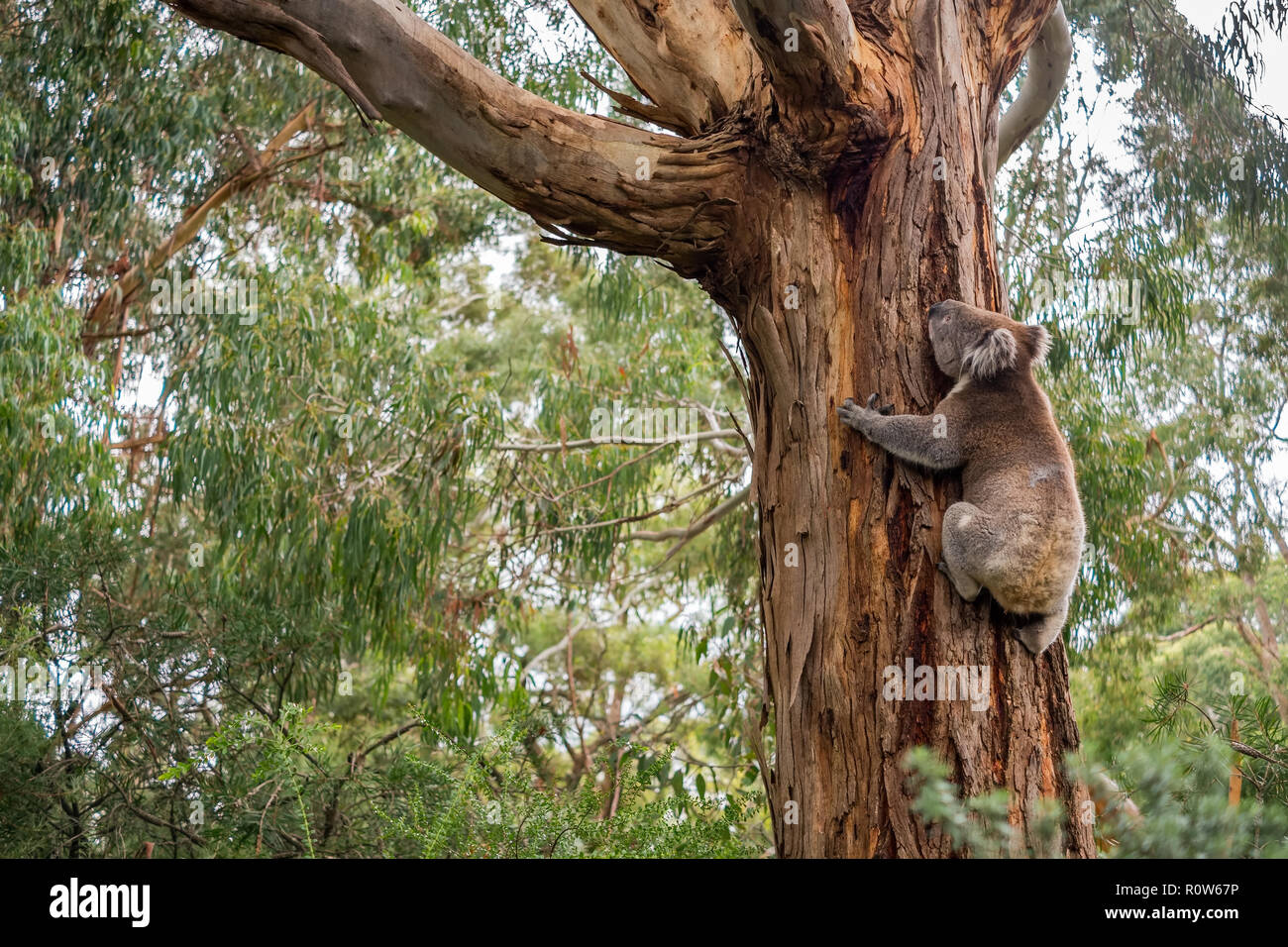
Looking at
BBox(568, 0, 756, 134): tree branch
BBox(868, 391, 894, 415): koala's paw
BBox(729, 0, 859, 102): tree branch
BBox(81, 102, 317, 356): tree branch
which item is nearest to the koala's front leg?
BBox(868, 391, 894, 415): koala's paw

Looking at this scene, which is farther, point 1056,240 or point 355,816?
point 1056,240

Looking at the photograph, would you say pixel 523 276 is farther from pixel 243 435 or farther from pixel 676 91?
pixel 676 91

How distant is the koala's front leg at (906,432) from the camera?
2152mm

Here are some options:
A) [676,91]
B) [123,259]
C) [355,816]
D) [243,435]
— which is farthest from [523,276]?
[676,91]

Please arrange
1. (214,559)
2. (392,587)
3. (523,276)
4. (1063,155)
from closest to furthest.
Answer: (392,587)
(214,559)
(1063,155)
(523,276)

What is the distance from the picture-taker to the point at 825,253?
234 cm

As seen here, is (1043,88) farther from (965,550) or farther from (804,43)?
(965,550)

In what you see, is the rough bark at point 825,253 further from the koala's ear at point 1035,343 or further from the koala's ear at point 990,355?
the koala's ear at point 1035,343

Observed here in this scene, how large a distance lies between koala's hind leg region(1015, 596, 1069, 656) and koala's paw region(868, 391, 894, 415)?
50cm

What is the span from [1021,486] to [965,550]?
0.43 m

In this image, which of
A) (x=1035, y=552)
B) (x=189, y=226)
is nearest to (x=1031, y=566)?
(x=1035, y=552)

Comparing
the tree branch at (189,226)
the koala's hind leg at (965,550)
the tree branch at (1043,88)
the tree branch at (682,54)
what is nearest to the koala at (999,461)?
the koala's hind leg at (965,550)
